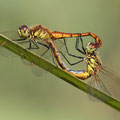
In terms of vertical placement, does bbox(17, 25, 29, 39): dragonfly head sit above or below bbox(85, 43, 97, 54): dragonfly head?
above

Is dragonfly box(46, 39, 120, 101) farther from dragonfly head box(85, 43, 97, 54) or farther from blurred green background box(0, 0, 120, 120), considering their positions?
blurred green background box(0, 0, 120, 120)

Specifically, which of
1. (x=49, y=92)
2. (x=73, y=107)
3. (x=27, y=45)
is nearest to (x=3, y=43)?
(x=27, y=45)

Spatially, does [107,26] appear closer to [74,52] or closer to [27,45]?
[74,52]

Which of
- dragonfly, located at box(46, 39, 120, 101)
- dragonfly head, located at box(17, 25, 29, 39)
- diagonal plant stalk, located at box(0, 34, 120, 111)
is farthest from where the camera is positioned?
dragonfly, located at box(46, 39, 120, 101)

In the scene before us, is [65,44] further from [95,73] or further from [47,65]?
[47,65]

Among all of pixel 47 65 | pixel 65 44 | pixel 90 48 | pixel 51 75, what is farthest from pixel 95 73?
pixel 51 75

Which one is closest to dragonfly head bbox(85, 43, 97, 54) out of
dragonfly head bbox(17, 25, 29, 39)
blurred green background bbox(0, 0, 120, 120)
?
dragonfly head bbox(17, 25, 29, 39)
